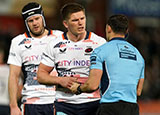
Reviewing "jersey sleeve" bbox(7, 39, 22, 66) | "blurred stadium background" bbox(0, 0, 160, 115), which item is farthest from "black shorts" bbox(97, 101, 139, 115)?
"blurred stadium background" bbox(0, 0, 160, 115)

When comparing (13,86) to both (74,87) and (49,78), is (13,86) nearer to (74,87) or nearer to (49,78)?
(49,78)

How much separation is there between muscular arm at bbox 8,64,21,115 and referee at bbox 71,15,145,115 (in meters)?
1.76

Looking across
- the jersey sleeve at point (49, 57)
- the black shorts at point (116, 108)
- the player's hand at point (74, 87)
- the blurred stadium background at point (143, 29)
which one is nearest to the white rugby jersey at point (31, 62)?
the jersey sleeve at point (49, 57)

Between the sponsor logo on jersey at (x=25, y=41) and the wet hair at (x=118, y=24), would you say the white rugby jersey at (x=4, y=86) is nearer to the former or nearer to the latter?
the sponsor logo on jersey at (x=25, y=41)

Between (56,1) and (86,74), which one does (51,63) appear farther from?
(56,1)

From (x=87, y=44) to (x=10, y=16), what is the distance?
707 inches

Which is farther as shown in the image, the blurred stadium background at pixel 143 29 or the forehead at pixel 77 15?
the blurred stadium background at pixel 143 29

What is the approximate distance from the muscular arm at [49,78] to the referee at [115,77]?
446 mm

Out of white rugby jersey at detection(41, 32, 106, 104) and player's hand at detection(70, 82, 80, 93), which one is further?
white rugby jersey at detection(41, 32, 106, 104)

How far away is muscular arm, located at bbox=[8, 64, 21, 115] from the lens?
7.81 m

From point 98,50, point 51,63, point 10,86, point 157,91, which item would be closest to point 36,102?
point 10,86

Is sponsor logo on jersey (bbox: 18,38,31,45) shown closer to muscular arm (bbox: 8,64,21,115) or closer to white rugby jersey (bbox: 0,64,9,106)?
muscular arm (bbox: 8,64,21,115)

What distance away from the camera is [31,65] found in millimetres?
7848

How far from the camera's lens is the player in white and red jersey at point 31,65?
7.84m
